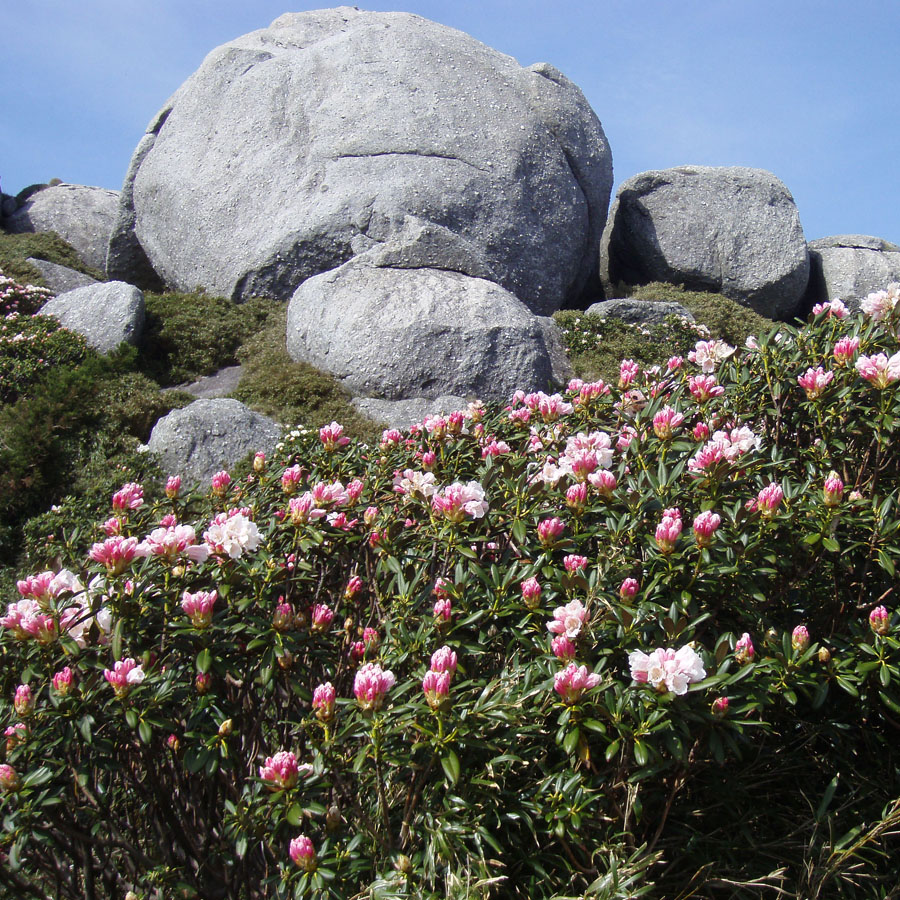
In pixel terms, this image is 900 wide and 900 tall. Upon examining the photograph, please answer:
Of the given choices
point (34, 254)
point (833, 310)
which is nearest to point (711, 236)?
point (833, 310)

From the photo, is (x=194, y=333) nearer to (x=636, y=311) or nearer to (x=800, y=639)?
(x=636, y=311)

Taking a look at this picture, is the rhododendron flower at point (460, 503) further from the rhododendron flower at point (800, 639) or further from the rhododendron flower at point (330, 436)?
the rhododendron flower at point (330, 436)

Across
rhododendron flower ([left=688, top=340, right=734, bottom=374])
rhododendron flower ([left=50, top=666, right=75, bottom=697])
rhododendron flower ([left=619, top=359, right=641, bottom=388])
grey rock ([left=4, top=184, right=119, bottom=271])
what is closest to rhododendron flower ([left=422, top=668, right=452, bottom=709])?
rhododendron flower ([left=50, top=666, right=75, bottom=697])

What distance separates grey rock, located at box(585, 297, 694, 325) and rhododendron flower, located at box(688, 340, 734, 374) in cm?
888

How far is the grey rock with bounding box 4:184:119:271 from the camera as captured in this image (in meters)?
18.8

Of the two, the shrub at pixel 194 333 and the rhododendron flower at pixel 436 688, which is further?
the shrub at pixel 194 333

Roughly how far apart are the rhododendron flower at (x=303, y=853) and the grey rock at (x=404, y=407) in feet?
23.0

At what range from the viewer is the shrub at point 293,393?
29.6ft

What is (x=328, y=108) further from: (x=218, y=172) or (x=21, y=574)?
(x=21, y=574)

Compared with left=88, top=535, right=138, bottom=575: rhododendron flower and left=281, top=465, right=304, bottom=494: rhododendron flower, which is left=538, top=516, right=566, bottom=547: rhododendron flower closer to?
left=281, top=465, right=304, bottom=494: rhododendron flower

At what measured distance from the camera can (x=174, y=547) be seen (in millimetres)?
2453

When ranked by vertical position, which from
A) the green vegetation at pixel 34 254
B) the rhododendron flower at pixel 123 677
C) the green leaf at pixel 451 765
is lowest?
the green leaf at pixel 451 765

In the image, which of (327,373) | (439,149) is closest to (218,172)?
(439,149)

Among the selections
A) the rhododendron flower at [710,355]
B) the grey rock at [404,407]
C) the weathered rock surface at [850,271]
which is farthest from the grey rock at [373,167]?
the rhododendron flower at [710,355]
